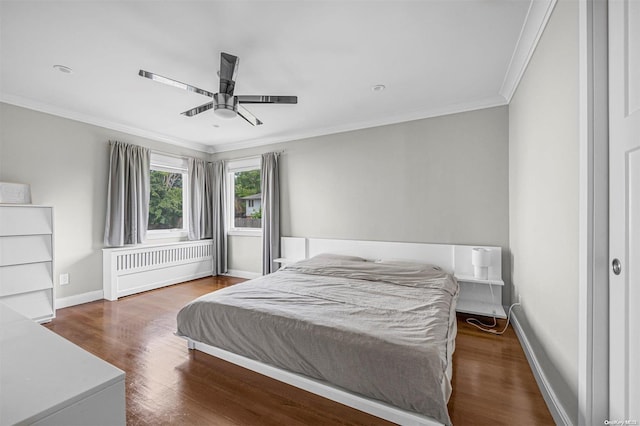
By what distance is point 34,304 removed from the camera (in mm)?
3061

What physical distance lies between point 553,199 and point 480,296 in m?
1.96

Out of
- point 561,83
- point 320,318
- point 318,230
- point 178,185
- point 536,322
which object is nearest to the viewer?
point 561,83

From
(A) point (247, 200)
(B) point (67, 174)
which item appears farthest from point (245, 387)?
(A) point (247, 200)

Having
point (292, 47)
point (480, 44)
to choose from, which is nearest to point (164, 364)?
point (292, 47)

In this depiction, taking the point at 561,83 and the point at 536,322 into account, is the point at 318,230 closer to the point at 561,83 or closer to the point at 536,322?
the point at 536,322

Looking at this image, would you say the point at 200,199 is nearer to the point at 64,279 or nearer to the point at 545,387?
the point at 64,279

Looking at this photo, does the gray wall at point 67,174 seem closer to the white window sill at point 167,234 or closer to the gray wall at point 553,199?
the white window sill at point 167,234

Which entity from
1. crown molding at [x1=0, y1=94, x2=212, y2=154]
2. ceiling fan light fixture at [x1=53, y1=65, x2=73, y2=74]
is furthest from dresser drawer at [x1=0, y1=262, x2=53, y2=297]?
ceiling fan light fixture at [x1=53, y1=65, x2=73, y2=74]

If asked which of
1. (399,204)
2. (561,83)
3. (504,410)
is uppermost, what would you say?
(561,83)

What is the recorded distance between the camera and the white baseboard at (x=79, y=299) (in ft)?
11.6

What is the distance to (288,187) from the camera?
4.78 m

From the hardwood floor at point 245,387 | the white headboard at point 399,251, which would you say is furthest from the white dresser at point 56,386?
the white headboard at point 399,251

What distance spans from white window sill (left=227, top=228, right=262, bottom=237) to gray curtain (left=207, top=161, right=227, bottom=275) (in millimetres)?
157
